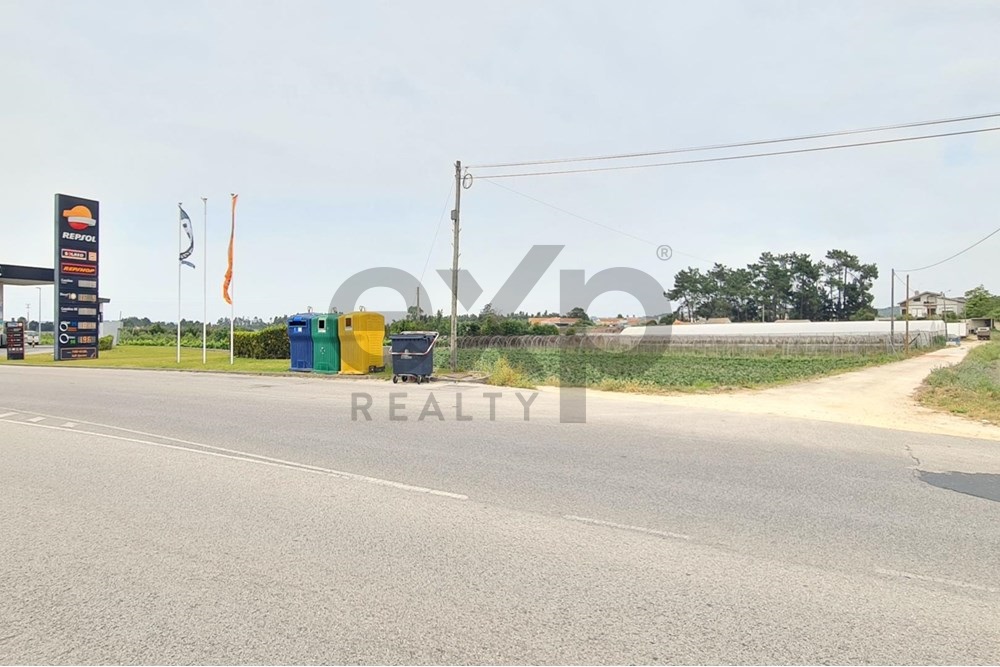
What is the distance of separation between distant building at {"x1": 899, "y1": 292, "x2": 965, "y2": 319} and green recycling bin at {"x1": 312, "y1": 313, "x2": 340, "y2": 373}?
111429 millimetres

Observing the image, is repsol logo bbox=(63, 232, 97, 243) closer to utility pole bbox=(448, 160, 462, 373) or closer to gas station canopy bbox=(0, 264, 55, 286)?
gas station canopy bbox=(0, 264, 55, 286)

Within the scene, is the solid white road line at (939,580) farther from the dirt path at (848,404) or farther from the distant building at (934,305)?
the distant building at (934,305)

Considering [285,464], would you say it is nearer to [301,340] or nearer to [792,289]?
[301,340]

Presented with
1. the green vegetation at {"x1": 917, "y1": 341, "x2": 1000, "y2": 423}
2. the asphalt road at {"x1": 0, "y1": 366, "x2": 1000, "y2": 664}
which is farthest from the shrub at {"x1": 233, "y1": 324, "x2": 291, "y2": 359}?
the green vegetation at {"x1": 917, "y1": 341, "x2": 1000, "y2": 423}

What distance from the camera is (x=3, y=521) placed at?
5004 mm

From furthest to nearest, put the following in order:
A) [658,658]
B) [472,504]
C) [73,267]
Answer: [73,267] → [472,504] → [658,658]

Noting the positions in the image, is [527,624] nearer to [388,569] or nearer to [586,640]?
[586,640]

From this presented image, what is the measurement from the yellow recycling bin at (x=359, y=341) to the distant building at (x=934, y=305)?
110476 mm

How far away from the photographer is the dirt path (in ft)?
35.9

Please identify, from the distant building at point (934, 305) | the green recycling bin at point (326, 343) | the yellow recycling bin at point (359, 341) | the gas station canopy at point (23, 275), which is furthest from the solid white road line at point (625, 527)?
A: the distant building at point (934, 305)

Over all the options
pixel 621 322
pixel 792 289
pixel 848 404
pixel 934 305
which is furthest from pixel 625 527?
pixel 934 305

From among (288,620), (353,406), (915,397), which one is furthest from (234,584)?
(915,397)

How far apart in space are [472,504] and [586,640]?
2.46m

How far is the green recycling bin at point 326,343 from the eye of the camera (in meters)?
19.9
